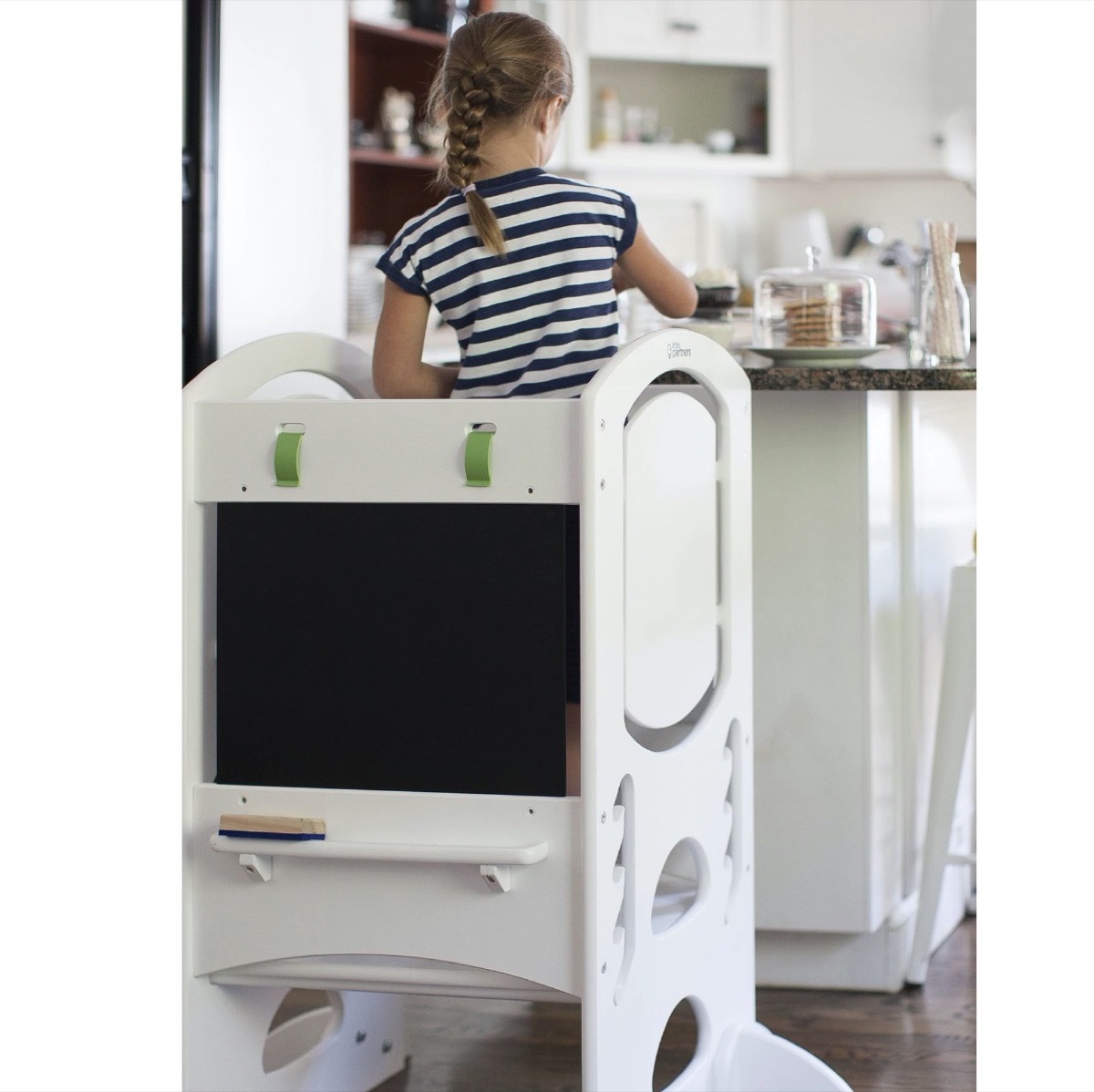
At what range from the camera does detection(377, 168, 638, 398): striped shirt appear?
4.90 ft

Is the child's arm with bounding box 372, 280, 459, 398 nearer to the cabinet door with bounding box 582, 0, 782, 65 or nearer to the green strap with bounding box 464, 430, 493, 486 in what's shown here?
the green strap with bounding box 464, 430, 493, 486

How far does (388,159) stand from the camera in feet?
12.4

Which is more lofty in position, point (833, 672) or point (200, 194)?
point (200, 194)

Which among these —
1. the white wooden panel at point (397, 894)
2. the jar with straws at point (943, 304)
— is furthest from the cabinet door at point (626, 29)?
the white wooden panel at point (397, 894)

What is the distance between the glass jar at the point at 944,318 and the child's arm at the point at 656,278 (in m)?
0.38

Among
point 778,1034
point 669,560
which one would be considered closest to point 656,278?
point 669,560

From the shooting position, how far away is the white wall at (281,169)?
1.99 metres

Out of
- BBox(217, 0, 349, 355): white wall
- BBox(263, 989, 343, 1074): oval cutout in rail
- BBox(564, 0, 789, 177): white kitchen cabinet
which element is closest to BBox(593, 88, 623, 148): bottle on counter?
BBox(564, 0, 789, 177): white kitchen cabinet

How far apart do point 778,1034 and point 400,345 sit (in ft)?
3.16

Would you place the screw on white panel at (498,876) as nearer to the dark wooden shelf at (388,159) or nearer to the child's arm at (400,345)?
the child's arm at (400,345)

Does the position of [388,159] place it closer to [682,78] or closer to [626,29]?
[626,29]

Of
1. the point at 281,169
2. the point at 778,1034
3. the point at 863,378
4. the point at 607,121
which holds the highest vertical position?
the point at 607,121
